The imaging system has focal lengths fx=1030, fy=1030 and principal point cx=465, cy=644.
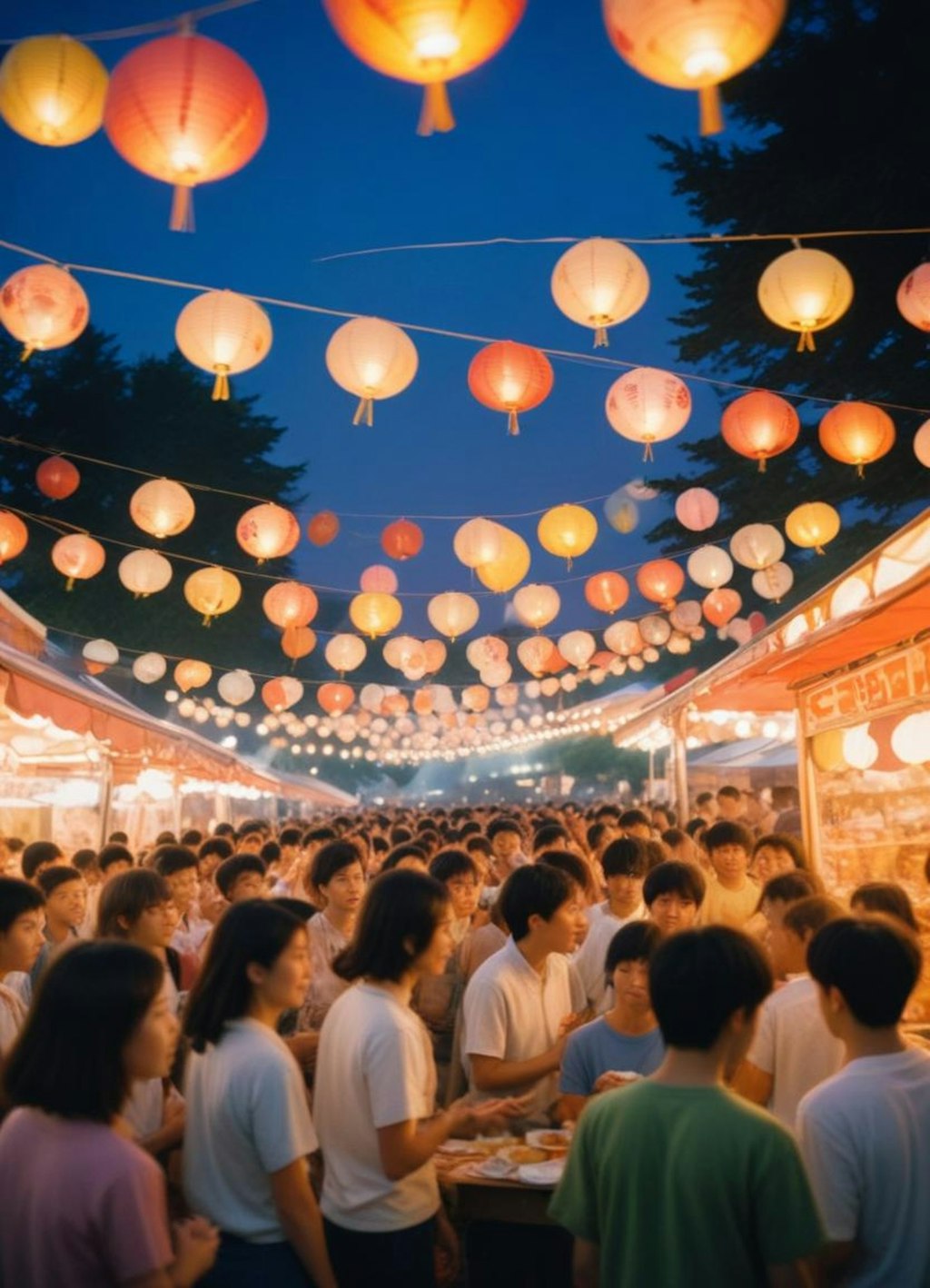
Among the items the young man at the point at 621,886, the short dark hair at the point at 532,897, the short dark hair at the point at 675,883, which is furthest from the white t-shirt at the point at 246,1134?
the young man at the point at 621,886

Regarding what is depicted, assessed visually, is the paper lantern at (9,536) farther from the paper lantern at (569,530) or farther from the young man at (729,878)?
the young man at (729,878)

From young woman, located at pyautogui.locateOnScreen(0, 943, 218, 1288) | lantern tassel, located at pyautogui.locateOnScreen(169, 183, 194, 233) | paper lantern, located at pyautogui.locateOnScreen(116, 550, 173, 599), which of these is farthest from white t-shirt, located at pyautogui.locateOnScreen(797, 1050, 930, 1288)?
paper lantern, located at pyautogui.locateOnScreen(116, 550, 173, 599)

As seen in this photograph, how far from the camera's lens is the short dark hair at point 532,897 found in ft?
13.8

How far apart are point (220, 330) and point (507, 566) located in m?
5.65

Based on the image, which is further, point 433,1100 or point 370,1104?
point 433,1100

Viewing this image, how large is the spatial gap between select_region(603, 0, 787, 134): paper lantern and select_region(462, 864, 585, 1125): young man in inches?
127

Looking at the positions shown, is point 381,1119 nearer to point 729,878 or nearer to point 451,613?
point 729,878

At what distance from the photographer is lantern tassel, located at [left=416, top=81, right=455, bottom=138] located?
4418mm

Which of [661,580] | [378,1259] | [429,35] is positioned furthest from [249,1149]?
[661,580]

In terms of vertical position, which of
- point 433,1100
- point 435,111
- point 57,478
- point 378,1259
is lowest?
point 378,1259

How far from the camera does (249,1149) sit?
2658 millimetres

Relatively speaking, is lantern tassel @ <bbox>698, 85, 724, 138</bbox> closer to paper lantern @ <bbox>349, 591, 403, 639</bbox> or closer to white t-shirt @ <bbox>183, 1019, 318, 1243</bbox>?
white t-shirt @ <bbox>183, 1019, 318, 1243</bbox>

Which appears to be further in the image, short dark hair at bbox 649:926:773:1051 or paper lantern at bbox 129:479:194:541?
paper lantern at bbox 129:479:194:541

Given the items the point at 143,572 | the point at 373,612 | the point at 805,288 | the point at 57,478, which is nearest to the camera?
the point at 805,288
